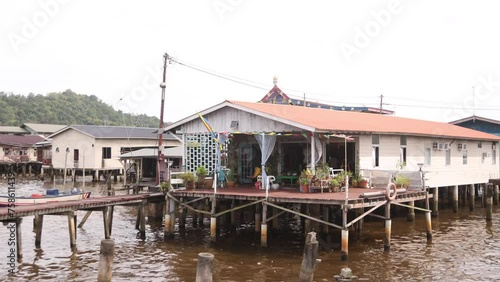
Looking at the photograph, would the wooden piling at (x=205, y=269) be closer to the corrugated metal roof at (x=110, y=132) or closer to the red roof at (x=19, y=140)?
the corrugated metal roof at (x=110, y=132)

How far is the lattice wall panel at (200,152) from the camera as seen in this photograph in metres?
25.8

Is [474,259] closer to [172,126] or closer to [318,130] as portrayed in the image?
[318,130]

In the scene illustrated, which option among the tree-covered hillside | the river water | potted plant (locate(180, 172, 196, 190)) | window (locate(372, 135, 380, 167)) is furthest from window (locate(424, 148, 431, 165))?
the tree-covered hillside

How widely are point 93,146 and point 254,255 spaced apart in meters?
36.9

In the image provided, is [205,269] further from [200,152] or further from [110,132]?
[110,132]

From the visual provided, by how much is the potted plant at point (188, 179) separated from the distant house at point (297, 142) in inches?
63.9

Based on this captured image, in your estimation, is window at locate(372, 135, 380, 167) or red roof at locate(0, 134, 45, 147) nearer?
window at locate(372, 135, 380, 167)

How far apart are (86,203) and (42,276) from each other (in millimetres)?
4315

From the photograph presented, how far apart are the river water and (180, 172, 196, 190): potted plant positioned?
221 centimetres

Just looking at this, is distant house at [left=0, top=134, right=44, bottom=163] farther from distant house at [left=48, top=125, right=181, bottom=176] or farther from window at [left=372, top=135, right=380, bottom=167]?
window at [left=372, top=135, right=380, bottom=167]

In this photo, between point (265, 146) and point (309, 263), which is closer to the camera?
point (309, 263)

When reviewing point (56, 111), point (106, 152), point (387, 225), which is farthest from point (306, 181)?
point (56, 111)

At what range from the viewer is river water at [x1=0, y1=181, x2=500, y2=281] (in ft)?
57.4

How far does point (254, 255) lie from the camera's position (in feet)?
65.9
